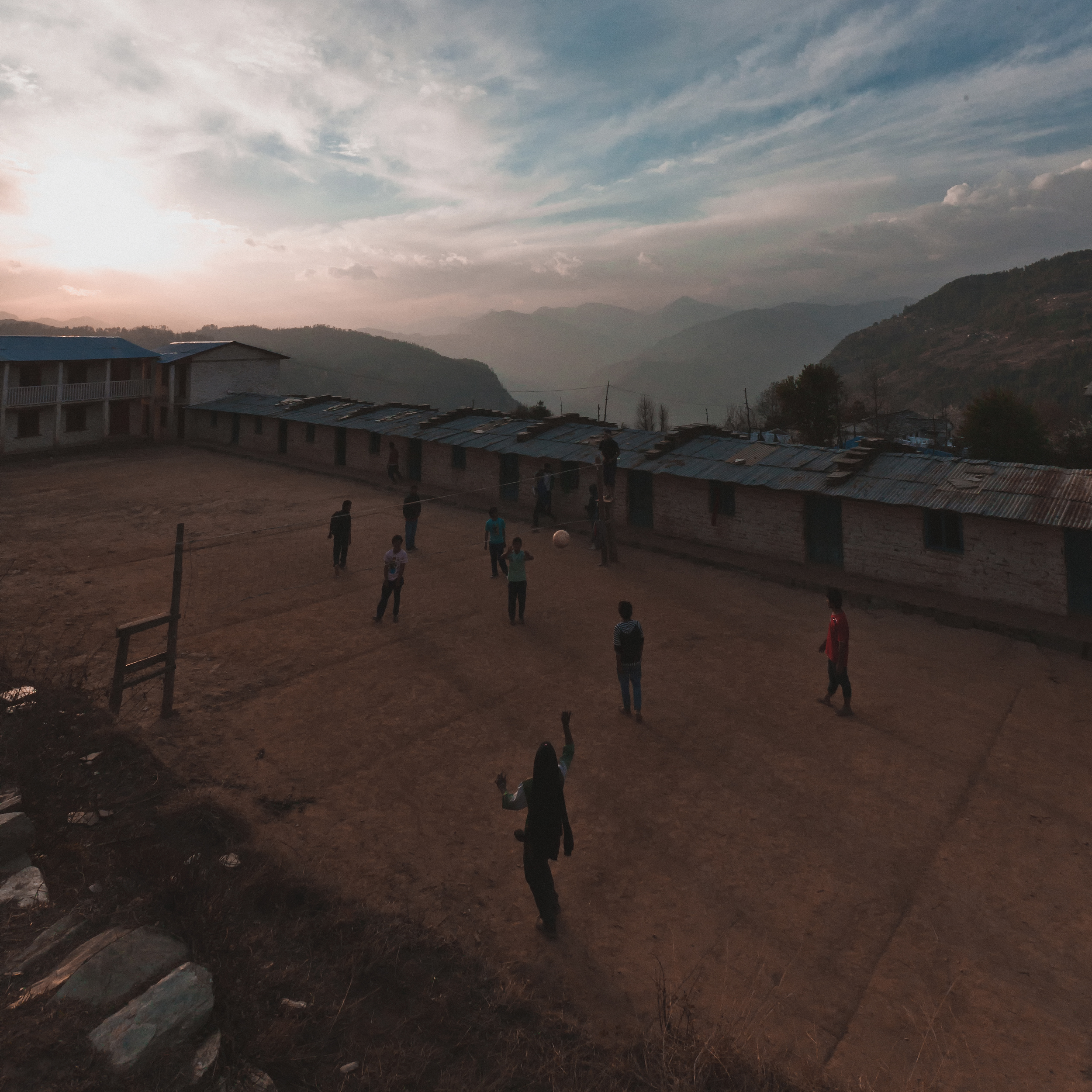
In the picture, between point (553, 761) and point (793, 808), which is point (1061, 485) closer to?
point (793, 808)

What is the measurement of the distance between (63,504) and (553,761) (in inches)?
998

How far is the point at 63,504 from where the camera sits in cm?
2448

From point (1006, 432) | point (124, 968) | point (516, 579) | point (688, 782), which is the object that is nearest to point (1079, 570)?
point (688, 782)

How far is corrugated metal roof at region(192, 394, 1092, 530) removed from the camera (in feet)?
50.5

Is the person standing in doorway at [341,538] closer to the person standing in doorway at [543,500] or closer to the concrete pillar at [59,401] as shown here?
the person standing in doorway at [543,500]

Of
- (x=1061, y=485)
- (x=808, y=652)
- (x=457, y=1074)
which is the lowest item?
(x=457, y=1074)

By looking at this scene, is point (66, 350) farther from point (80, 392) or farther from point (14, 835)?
point (14, 835)

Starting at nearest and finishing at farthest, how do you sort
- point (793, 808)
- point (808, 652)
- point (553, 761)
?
point (553, 761) → point (793, 808) → point (808, 652)

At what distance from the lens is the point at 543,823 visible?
238 inches

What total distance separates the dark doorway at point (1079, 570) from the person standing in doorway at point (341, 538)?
52.6 feet

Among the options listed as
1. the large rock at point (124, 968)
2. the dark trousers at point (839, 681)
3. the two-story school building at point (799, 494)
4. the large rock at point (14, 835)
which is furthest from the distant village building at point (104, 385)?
the dark trousers at point (839, 681)

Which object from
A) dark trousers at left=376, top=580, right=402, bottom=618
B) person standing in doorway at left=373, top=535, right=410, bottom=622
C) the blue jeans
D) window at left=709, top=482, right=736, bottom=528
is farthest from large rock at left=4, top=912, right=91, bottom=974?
window at left=709, top=482, right=736, bottom=528

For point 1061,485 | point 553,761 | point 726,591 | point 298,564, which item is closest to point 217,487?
point 298,564

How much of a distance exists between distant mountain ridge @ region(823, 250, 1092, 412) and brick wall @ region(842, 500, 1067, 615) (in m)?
77.6
